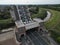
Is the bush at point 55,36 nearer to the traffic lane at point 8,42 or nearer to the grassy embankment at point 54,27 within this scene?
the grassy embankment at point 54,27

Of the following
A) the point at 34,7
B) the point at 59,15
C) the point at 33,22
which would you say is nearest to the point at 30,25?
the point at 33,22

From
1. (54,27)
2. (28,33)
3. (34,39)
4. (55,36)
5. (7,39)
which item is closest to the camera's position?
(7,39)

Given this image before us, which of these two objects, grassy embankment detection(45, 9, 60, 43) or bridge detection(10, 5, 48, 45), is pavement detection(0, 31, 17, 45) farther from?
grassy embankment detection(45, 9, 60, 43)

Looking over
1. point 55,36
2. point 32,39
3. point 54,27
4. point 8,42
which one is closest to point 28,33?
point 32,39

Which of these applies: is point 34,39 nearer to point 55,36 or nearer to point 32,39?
point 32,39

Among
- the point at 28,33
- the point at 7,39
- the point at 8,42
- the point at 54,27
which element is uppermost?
the point at 7,39

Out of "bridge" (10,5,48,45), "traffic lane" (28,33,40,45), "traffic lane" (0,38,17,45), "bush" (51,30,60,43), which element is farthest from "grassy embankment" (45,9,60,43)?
"traffic lane" (0,38,17,45)

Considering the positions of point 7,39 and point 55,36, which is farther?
point 55,36

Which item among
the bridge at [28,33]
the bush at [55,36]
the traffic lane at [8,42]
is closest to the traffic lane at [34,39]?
the bridge at [28,33]

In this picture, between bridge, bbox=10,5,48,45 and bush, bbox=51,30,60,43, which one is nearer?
bush, bbox=51,30,60,43

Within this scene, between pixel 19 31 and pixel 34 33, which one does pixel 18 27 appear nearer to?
pixel 19 31

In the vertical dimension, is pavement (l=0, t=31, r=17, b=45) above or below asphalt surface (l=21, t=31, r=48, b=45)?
above

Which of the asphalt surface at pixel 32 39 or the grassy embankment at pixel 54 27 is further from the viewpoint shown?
the asphalt surface at pixel 32 39
